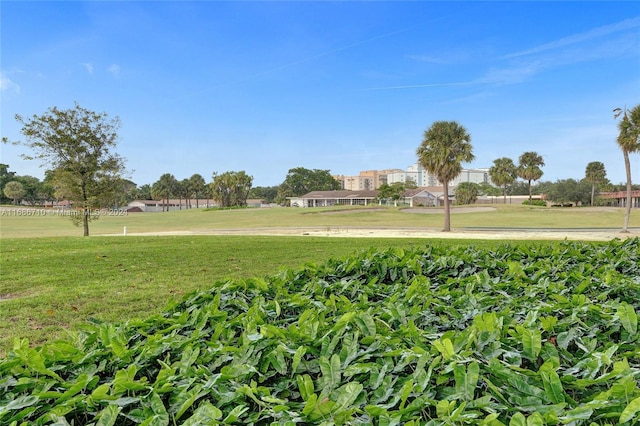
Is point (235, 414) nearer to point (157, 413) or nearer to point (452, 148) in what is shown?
point (157, 413)

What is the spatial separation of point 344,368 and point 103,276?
6.85m

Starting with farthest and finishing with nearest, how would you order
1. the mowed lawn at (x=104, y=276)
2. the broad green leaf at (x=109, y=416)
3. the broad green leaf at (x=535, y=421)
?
the mowed lawn at (x=104, y=276), the broad green leaf at (x=109, y=416), the broad green leaf at (x=535, y=421)

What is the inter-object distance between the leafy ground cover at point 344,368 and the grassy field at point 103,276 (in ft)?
4.93

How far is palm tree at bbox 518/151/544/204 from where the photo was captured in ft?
220

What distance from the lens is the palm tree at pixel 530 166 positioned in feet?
220

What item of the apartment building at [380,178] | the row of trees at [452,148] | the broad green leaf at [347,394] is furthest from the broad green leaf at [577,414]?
the apartment building at [380,178]

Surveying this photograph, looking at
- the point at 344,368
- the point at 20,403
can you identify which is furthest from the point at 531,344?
the point at 20,403

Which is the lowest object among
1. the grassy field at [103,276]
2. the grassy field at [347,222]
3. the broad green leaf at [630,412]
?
the grassy field at [347,222]

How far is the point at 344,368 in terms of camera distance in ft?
4.66

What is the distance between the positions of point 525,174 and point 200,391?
7440 centimetres

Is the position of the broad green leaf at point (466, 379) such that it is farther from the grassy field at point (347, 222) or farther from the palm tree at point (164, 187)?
the palm tree at point (164, 187)

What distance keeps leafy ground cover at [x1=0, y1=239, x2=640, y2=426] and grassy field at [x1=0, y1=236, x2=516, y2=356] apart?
59.1 inches

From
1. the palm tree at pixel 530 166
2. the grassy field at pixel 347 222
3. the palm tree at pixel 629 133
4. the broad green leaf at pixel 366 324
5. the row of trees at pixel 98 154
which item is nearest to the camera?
the broad green leaf at pixel 366 324

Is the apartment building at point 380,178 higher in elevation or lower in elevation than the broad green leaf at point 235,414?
higher
